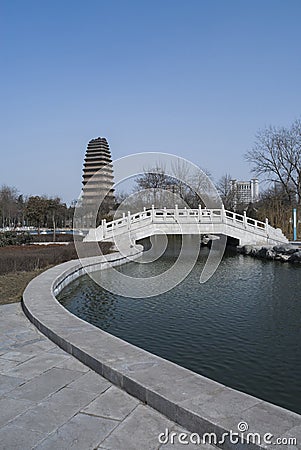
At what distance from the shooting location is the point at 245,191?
54.2 meters

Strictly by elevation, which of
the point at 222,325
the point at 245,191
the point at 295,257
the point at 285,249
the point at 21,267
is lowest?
the point at 222,325

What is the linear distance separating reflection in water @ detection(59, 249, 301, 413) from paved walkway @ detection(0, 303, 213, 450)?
1.63m

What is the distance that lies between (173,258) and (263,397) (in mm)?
14776

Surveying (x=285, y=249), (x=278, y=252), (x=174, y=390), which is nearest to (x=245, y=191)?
(x=278, y=252)

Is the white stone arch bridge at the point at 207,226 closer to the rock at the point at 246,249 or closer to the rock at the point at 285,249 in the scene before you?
the rock at the point at 246,249

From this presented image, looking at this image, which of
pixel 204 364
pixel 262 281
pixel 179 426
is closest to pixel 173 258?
pixel 262 281

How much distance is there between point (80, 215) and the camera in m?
27.9

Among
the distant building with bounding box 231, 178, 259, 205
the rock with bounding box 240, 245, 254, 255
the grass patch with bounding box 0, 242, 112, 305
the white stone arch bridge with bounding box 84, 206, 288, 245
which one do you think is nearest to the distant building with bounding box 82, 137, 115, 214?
the white stone arch bridge with bounding box 84, 206, 288, 245

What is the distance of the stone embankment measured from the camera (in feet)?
55.1

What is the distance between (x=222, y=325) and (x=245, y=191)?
48.9m

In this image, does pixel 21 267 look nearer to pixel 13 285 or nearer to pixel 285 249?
pixel 13 285

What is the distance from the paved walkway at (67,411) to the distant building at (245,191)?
3743 centimetres

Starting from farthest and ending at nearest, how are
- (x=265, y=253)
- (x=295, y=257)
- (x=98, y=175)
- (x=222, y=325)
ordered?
(x=98, y=175)
(x=265, y=253)
(x=295, y=257)
(x=222, y=325)

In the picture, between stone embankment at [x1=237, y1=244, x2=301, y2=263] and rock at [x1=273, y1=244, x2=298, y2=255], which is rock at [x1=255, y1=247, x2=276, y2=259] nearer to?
stone embankment at [x1=237, y1=244, x2=301, y2=263]
